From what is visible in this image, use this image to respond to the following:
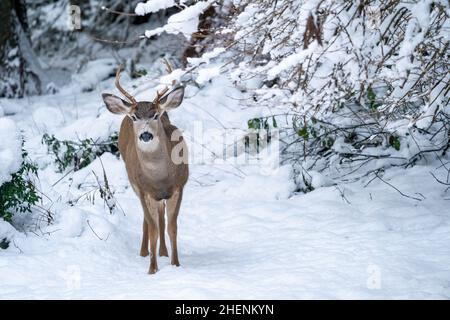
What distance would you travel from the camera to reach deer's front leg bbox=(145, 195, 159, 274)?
647 centimetres

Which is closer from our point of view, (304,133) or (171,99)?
(171,99)

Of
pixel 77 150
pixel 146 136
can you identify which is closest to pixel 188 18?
pixel 146 136

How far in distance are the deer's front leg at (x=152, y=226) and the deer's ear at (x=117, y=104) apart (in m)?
0.72

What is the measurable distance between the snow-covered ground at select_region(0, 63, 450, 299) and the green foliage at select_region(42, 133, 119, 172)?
0.16 m

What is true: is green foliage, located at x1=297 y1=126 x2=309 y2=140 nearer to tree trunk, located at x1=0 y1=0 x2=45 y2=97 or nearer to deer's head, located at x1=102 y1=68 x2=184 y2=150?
deer's head, located at x1=102 y1=68 x2=184 y2=150

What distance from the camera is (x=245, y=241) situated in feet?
24.4

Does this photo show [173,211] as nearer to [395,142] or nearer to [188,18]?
[188,18]

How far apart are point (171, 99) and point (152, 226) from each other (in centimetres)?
102

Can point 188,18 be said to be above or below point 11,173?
above

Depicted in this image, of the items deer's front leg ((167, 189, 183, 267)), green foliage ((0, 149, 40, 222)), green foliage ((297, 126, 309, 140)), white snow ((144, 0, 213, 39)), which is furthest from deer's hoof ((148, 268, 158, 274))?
green foliage ((297, 126, 309, 140))

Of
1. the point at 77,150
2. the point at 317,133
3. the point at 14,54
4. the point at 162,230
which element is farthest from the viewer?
the point at 14,54
